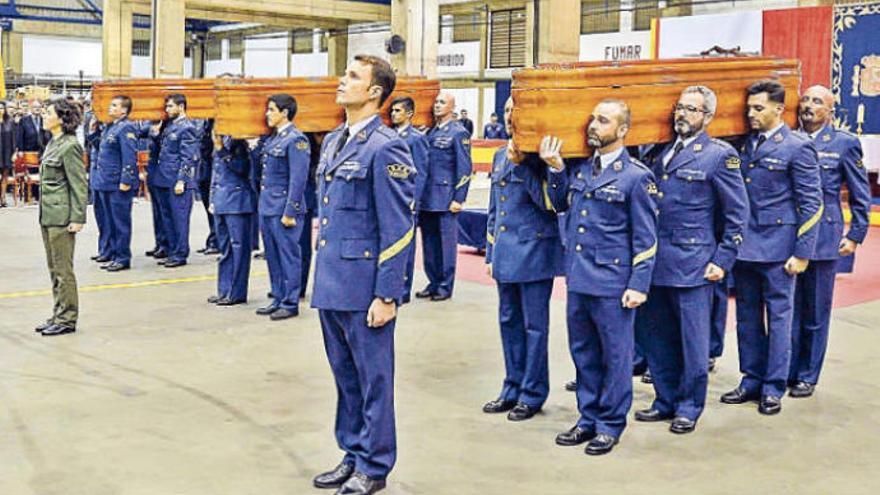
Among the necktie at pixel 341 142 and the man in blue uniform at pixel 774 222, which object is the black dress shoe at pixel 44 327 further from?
the man in blue uniform at pixel 774 222

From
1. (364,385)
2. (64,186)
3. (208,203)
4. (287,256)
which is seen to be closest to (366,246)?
(364,385)

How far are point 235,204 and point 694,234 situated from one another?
13.3 feet

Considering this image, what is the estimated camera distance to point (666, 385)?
507 cm

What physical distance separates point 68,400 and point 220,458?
4.23 ft

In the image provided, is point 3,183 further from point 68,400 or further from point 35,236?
point 68,400

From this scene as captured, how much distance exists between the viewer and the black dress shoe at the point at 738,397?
5.45 meters

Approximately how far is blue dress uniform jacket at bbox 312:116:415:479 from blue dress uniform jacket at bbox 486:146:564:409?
1144mm

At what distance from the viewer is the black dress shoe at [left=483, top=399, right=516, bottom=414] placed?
5.21m

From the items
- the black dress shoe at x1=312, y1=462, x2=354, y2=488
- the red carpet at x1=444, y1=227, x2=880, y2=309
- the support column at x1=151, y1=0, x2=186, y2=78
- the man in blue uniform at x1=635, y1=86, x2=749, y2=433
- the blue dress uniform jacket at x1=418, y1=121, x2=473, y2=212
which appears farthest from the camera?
the support column at x1=151, y1=0, x2=186, y2=78

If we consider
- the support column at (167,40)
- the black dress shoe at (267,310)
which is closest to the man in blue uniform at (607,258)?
the black dress shoe at (267,310)

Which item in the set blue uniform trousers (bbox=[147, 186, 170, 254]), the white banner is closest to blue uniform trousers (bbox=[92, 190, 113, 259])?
blue uniform trousers (bbox=[147, 186, 170, 254])

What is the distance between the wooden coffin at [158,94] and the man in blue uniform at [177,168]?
0.48 ft

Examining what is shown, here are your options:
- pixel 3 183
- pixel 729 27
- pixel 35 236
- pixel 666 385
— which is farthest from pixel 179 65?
pixel 666 385

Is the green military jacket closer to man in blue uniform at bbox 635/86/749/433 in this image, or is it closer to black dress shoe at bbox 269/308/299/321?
black dress shoe at bbox 269/308/299/321
